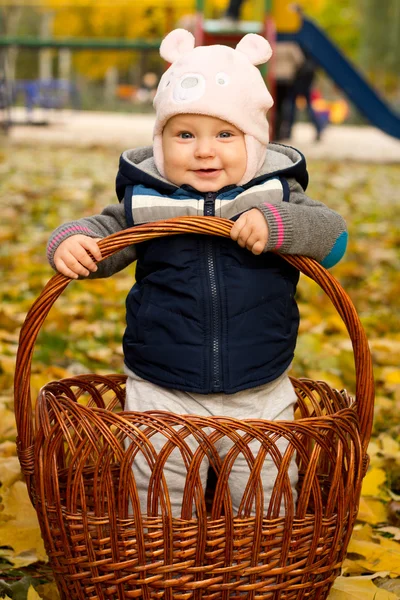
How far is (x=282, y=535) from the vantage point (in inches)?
63.8

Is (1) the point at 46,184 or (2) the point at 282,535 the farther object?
(1) the point at 46,184

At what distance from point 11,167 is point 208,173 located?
21.5ft

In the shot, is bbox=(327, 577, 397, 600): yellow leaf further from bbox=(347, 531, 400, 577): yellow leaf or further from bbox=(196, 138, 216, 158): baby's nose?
bbox=(196, 138, 216, 158): baby's nose

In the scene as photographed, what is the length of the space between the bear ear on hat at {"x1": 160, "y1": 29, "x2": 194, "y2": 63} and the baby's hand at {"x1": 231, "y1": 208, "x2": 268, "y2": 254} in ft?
1.70

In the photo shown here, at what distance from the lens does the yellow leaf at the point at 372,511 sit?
214cm

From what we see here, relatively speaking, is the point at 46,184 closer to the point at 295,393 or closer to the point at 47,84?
the point at 295,393

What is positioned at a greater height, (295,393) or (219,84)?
(219,84)

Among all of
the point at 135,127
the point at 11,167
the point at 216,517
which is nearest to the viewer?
the point at 216,517

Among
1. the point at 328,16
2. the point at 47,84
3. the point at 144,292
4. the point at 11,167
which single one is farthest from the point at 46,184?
the point at 328,16

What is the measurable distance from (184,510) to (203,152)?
77 cm

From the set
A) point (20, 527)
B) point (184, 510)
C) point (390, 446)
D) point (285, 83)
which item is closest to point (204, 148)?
point (184, 510)

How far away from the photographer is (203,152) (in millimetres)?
1860

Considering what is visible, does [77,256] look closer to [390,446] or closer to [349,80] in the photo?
[390,446]

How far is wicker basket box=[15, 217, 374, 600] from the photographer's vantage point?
5.16 feet
